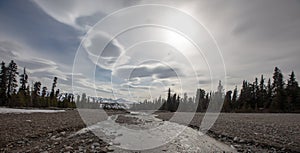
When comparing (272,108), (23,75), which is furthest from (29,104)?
(272,108)

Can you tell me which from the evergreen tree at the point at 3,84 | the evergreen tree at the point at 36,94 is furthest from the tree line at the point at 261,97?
the evergreen tree at the point at 3,84

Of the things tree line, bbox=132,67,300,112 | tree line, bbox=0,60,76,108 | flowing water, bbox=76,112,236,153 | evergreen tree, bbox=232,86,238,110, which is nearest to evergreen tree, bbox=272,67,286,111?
tree line, bbox=132,67,300,112

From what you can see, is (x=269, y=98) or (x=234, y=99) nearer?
(x=269, y=98)

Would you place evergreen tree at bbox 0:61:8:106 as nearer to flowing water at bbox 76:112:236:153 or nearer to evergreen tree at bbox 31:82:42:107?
A: evergreen tree at bbox 31:82:42:107

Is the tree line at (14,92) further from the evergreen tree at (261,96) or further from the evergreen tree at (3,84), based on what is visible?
the evergreen tree at (261,96)

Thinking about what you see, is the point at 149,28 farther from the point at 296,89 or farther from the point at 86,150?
the point at 296,89

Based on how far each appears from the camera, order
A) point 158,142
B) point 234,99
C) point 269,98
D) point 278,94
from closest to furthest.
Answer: point 158,142
point 278,94
point 269,98
point 234,99

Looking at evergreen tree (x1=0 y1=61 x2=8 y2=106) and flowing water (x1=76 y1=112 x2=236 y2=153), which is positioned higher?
evergreen tree (x1=0 y1=61 x2=8 y2=106)

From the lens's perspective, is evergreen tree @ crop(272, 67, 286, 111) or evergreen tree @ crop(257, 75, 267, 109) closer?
evergreen tree @ crop(272, 67, 286, 111)

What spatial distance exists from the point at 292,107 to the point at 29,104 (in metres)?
89.3

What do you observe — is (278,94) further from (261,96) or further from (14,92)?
(14,92)

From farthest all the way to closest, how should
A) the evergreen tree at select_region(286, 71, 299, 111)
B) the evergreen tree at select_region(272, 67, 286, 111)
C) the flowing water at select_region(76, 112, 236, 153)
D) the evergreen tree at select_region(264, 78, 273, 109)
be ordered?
1. the evergreen tree at select_region(264, 78, 273, 109)
2. the evergreen tree at select_region(272, 67, 286, 111)
3. the evergreen tree at select_region(286, 71, 299, 111)
4. the flowing water at select_region(76, 112, 236, 153)

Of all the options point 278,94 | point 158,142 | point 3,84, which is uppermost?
point 3,84

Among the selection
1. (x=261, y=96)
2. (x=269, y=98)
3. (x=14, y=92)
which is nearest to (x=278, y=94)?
(x=269, y=98)
